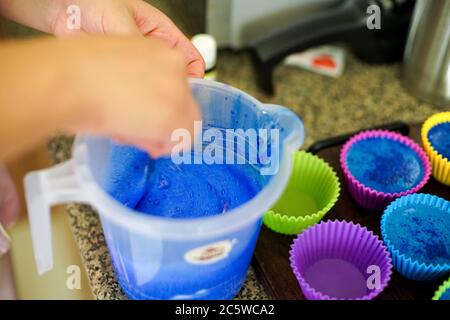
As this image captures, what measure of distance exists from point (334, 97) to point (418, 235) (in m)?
0.33

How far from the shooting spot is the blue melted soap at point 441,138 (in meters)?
0.66

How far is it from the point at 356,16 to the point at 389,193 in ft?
1.12

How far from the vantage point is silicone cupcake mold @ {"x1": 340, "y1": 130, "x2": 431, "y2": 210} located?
2.03ft

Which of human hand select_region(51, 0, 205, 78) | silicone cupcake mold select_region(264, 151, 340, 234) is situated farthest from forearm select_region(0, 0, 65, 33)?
silicone cupcake mold select_region(264, 151, 340, 234)

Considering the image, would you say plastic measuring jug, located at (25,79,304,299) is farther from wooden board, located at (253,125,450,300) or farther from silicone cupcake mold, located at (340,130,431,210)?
silicone cupcake mold, located at (340,130,431,210)

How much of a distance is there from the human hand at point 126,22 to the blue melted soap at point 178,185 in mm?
108

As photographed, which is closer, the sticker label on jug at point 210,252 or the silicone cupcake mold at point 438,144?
the sticker label on jug at point 210,252

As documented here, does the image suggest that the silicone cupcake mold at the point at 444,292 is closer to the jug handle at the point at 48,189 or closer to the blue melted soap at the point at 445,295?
the blue melted soap at the point at 445,295

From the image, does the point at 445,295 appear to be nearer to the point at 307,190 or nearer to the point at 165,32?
the point at 307,190

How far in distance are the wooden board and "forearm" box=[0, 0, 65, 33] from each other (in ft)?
1.11

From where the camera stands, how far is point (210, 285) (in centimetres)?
52

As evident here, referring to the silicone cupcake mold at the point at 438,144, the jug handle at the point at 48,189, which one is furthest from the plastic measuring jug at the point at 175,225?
the silicone cupcake mold at the point at 438,144
